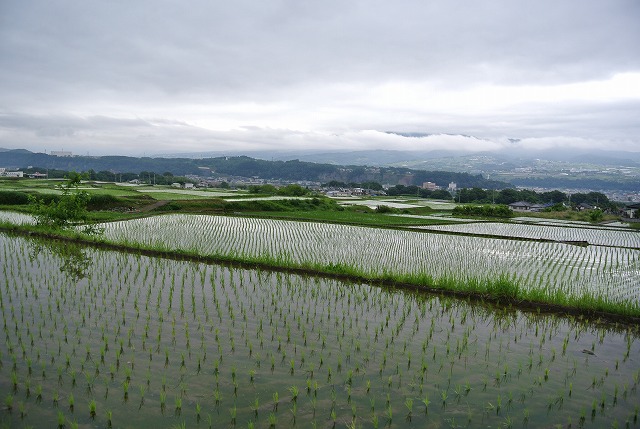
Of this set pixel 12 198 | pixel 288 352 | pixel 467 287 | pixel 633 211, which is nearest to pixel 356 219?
pixel 467 287

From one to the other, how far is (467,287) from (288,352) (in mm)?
4235

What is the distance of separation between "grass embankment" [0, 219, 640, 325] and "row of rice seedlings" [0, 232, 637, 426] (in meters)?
0.61

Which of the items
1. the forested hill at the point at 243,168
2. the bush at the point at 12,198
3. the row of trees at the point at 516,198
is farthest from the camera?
the forested hill at the point at 243,168

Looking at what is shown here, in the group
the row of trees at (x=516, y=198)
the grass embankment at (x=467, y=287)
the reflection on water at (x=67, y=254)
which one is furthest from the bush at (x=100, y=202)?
the row of trees at (x=516, y=198)

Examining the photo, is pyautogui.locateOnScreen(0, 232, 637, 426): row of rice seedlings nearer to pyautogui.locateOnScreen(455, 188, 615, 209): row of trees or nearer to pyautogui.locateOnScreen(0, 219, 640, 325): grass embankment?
pyautogui.locateOnScreen(0, 219, 640, 325): grass embankment

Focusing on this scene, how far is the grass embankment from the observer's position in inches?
289

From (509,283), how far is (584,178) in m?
151

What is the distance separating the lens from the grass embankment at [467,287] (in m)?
7.34

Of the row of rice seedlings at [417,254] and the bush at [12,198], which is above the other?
the bush at [12,198]

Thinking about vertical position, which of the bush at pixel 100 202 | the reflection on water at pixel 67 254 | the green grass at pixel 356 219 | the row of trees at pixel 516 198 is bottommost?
the reflection on water at pixel 67 254

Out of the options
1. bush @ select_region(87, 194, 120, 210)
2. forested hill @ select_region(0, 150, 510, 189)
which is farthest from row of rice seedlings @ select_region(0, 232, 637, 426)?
forested hill @ select_region(0, 150, 510, 189)

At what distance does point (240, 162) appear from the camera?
130625 mm

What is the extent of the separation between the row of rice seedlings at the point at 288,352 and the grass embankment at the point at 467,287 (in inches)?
23.9

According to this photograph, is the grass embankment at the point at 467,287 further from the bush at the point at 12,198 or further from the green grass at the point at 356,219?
the bush at the point at 12,198
